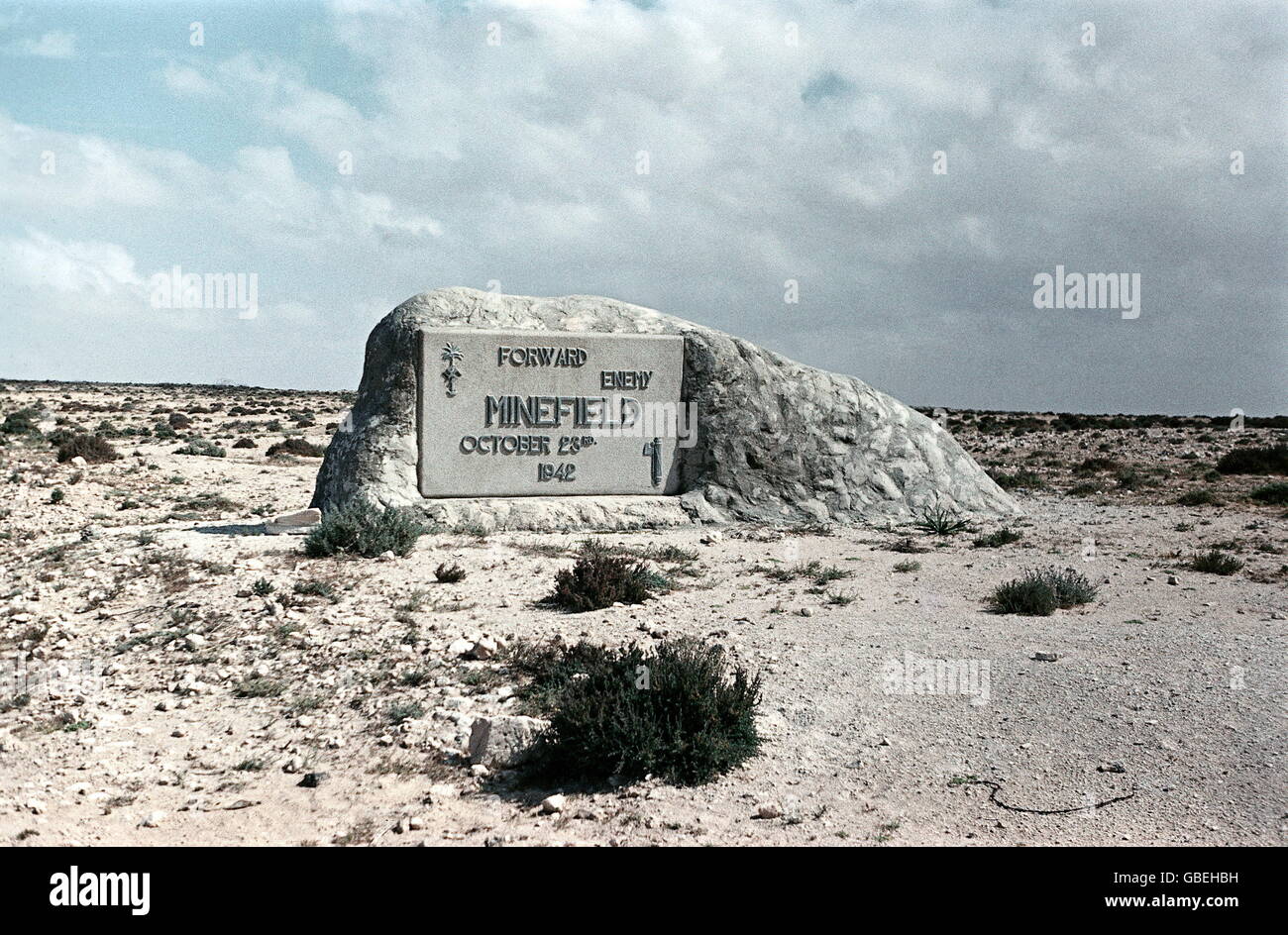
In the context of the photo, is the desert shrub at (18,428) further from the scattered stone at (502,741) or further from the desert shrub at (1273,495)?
the desert shrub at (1273,495)

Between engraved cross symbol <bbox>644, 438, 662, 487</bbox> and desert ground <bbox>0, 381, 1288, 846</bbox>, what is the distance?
0.89 m

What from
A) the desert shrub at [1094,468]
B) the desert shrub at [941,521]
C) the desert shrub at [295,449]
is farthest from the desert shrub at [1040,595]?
the desert shrub at [295,449]

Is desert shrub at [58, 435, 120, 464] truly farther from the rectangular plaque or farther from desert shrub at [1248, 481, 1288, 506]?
desert shrub at [1248, 481, 1288, 506]

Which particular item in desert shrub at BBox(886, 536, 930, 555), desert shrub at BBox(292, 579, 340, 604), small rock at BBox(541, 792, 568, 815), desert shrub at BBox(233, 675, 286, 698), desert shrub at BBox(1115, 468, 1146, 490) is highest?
desert shrub at BBox(1115, 468, 1146, 490)

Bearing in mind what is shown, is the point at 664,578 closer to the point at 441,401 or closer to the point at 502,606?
the point at 502,606

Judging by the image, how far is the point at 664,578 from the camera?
31.3 ft

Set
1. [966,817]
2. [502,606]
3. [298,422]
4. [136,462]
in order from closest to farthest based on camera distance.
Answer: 1. [966,817]
2. [502,606]
3. [136,462]
4. [298,422]

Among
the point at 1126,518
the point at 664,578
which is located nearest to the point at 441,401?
the point at 664,578

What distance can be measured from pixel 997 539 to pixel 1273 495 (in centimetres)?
805

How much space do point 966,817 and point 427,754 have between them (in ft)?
9.88

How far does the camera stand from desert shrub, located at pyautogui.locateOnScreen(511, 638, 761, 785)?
5.16m

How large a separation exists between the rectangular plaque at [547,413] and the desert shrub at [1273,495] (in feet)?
35.5

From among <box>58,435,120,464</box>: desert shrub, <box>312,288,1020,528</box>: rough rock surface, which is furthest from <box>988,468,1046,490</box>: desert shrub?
<box>58,435,120,464</box>: desert shrub

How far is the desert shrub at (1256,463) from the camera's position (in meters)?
20.9
